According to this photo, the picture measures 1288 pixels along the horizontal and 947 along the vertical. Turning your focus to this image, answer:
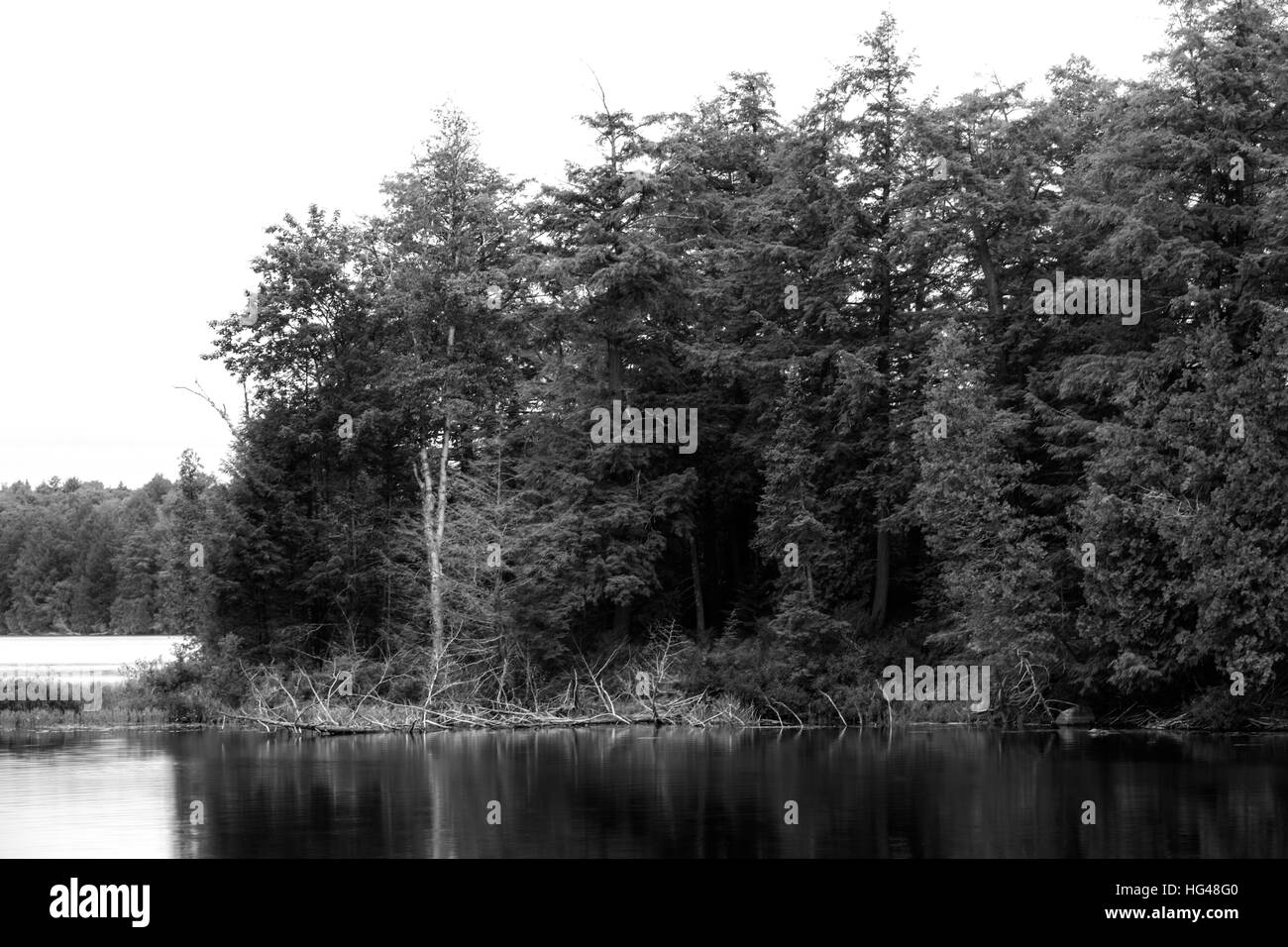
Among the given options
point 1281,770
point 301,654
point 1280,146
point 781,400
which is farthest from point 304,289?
point 1281,770

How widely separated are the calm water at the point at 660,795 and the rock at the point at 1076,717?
134 centimetres

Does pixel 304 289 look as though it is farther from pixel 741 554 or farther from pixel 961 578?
pixel 961 578

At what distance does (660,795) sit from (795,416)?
1690cm

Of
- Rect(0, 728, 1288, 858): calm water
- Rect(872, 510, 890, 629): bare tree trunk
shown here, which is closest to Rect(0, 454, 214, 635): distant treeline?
Rect(872, 510, 890, 629): bare tree trunk

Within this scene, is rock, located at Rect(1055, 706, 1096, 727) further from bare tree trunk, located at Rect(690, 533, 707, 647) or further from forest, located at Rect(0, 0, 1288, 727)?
bare tree trunk, located at Rect(690, 533, 707, 647)

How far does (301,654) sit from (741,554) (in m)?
15.0

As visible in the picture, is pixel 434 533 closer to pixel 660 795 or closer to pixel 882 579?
pixel 882 579

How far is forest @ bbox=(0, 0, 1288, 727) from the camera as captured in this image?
3195 centimetres

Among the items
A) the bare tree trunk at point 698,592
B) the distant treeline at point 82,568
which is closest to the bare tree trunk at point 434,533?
the bare tree trunk at point 698,592

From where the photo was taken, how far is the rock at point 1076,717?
1341 inches

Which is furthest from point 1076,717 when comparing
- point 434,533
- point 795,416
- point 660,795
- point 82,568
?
point 82,568

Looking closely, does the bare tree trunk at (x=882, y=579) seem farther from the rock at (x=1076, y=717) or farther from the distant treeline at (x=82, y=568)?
the distant treeline at (x=82, y=568)

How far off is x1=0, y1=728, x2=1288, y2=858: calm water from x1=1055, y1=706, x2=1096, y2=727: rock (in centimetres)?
134

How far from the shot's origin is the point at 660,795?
2377 cm
